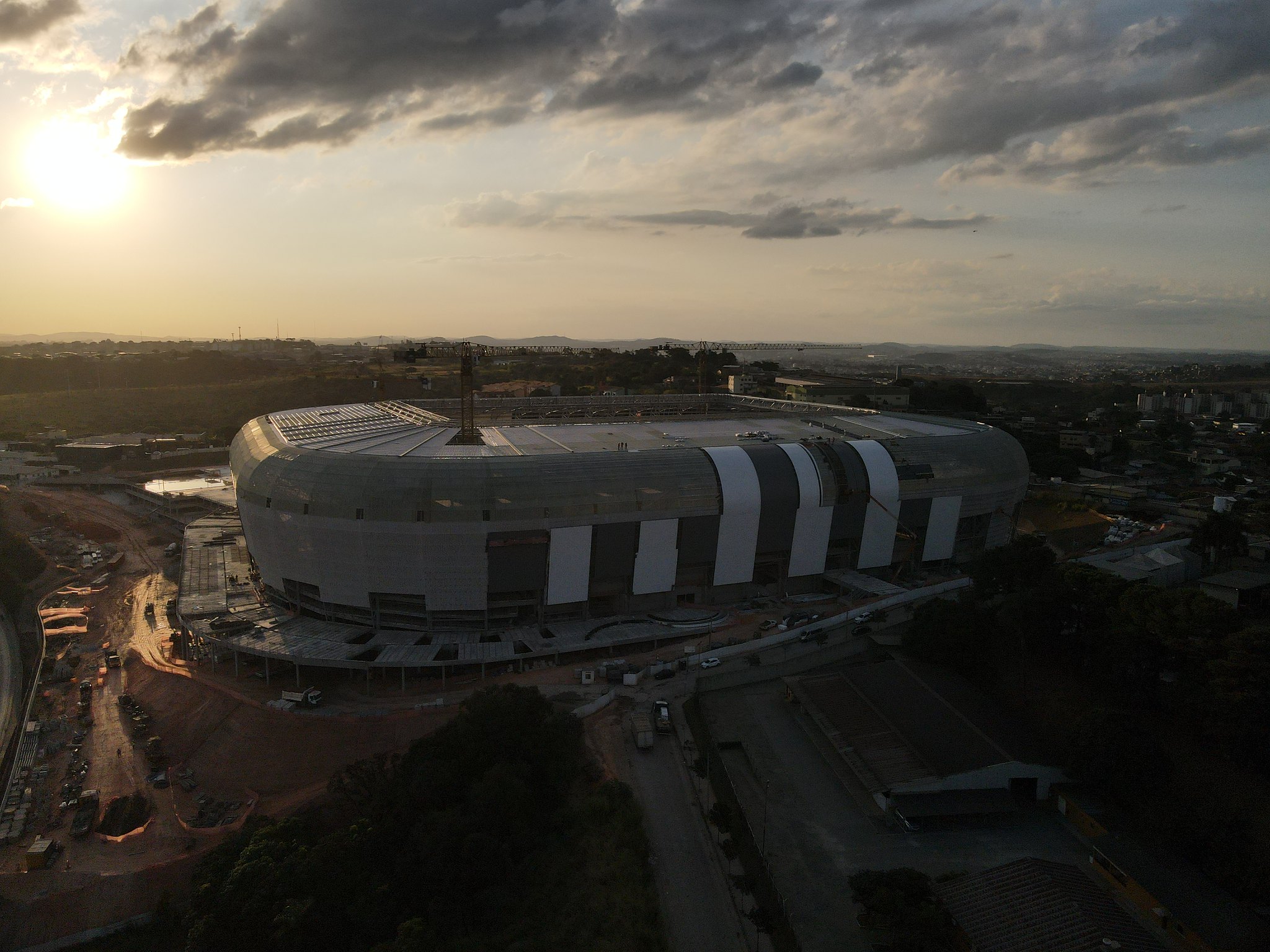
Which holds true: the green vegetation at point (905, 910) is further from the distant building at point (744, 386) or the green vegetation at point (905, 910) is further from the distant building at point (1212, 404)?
the distant building at point (1212, 404)

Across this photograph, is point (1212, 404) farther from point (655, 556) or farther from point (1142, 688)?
point (655, 556)

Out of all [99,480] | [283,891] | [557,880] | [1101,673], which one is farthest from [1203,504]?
[99,480]

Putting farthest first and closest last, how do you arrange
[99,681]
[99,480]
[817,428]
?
1. [99,480]
2. [817,428]
3. [99,681]

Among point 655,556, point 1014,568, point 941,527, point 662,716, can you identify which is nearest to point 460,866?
point 662,716

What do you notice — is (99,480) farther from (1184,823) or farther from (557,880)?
(1184,823)

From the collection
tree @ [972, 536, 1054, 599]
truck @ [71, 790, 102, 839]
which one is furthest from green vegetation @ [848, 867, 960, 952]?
truck @ [71, 790, 102, 839]

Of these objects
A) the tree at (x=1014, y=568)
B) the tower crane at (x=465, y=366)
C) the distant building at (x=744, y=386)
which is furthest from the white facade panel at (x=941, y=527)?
the distant building at (x=744, y=386)

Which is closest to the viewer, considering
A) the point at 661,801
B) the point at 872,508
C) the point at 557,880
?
the point at 557,880

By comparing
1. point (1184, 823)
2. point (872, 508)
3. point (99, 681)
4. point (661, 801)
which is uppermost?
point (872, 508)
